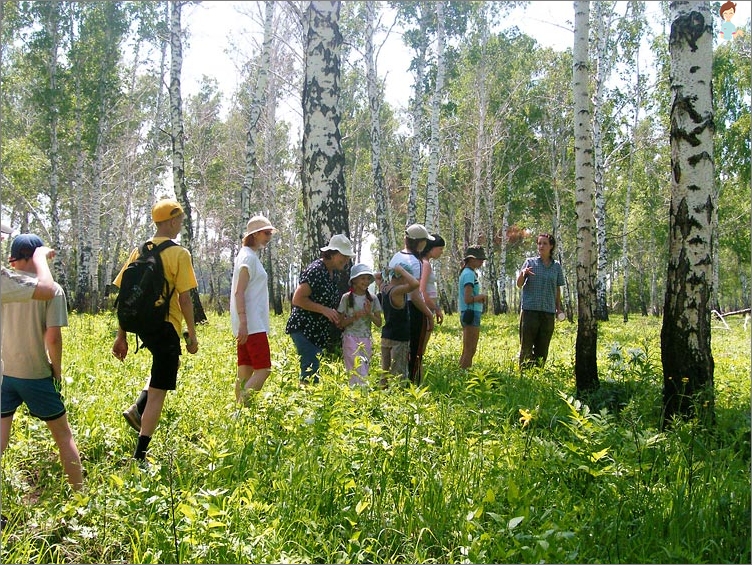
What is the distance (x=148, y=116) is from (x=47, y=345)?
103 feet

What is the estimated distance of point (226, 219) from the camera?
4022 cm

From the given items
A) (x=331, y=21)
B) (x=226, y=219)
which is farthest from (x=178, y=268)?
(x=226, y=219)

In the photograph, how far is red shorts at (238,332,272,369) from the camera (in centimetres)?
492

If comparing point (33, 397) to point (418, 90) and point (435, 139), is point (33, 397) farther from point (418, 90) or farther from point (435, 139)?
point (418, 90)

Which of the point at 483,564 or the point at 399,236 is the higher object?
the point at 399,236

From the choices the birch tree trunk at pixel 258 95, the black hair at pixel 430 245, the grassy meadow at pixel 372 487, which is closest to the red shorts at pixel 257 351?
the grassy meadow at pixel 372 487

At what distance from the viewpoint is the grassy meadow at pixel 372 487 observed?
2.71 m

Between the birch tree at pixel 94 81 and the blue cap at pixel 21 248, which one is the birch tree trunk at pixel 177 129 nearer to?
the birch tree at pixel 94 81

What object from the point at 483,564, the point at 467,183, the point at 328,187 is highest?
the point at 467,183

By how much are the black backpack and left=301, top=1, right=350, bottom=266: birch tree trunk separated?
12.6 ft

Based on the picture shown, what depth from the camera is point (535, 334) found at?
759 cm

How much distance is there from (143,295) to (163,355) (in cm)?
44

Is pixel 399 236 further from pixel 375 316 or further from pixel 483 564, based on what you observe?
pixel 483 564

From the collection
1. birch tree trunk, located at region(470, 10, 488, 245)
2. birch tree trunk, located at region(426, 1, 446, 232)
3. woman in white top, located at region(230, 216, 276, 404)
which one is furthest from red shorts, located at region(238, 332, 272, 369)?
birch tree trunk, located at region(470, 10, 488, 245)
